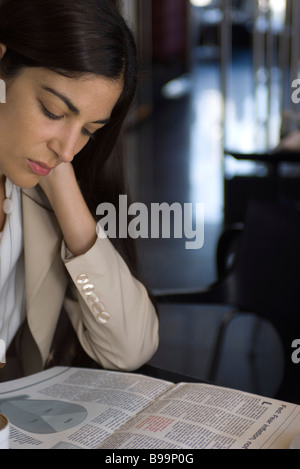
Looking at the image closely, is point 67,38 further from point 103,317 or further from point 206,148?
point 206,148

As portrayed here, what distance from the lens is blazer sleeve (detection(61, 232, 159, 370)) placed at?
1.05m

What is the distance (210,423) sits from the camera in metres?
0.77

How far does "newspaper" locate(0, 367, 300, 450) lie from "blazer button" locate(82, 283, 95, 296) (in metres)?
0.15

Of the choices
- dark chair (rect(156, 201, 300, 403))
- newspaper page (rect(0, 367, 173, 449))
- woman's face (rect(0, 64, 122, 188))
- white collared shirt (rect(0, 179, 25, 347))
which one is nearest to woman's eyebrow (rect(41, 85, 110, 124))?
woman's face (rect(0, 64, 122, 188))

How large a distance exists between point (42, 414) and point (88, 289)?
274 millimetres

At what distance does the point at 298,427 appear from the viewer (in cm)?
76

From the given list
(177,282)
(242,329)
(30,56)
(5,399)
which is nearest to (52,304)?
(5,399)

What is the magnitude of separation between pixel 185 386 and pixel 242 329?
1628 millimetres

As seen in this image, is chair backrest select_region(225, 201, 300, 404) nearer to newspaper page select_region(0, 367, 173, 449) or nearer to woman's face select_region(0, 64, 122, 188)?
newspaper page select_region(0, 367, 173, 449)

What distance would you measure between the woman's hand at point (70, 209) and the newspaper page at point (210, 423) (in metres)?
0.32

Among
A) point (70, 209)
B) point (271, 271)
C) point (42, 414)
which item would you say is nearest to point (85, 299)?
point (70, 209)

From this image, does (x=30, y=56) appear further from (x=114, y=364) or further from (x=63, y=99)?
(x=114, y=364)

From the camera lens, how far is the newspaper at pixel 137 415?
2.42ft

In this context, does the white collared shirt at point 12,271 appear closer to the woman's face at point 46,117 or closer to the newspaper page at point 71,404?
the woman's face at point 46,117
